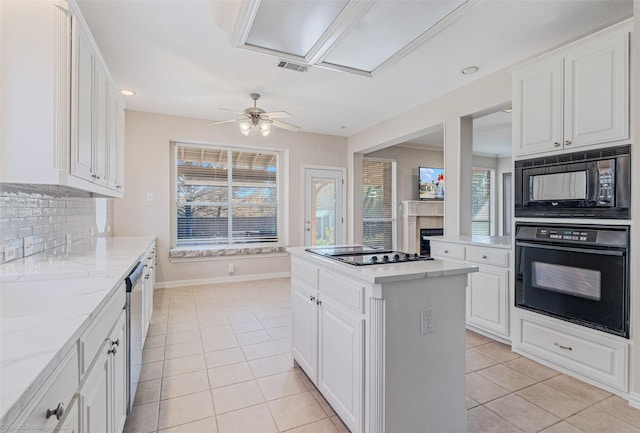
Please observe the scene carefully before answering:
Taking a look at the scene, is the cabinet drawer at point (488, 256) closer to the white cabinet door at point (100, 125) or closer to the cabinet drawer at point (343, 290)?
the cabinet drawer at point (343, 290)

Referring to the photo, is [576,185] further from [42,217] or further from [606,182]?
[42,217]

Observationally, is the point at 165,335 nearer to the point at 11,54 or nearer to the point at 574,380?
the point at 11,54

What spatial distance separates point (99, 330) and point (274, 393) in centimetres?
128

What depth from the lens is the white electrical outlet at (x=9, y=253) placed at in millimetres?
1764

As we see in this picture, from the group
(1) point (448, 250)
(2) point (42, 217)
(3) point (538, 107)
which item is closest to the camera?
(2) point (42, 217)

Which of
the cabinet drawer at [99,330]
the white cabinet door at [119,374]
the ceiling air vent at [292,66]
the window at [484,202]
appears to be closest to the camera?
the cabinet drawer at [99,330]

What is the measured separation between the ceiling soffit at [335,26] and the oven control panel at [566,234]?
1.70 meters

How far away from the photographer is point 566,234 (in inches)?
89.7

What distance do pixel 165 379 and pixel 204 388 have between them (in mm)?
337

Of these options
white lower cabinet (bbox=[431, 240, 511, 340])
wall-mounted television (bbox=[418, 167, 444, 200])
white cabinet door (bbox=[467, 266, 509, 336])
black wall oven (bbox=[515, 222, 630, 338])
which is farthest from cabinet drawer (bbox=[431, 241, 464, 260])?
wall-mounted television (bbox=[418, 167, 444, 200])

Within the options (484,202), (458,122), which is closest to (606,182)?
(458,122)

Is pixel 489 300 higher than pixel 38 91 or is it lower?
lower

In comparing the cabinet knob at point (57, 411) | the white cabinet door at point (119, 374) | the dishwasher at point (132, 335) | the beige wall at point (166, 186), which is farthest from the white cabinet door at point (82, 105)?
the beige wall at point (166, 186)

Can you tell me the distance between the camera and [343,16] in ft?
Answer: 6.96
